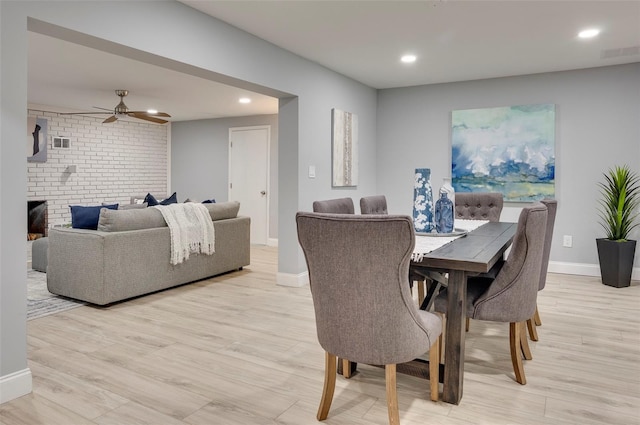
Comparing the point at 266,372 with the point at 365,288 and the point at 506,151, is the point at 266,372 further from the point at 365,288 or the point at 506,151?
the point at 506,151

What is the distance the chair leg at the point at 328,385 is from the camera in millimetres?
1919

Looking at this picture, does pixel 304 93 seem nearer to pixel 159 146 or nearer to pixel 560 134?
pixel 560 134

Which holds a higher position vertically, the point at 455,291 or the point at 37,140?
the point at 37,140

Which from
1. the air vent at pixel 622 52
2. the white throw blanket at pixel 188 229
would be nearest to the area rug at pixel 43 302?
the white throw blanket at pixel 188 229

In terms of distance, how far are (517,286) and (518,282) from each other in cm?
2

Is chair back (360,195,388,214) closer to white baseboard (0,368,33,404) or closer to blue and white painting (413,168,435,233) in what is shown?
blue and white painting (413,168,435,233)

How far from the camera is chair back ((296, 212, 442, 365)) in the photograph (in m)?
1.59

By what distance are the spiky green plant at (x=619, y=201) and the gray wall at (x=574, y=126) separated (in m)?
0.08

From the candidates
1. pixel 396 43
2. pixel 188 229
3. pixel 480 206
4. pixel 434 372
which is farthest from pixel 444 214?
pixel 188 229

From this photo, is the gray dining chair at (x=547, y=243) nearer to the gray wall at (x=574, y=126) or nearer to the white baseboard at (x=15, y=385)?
the gray wall at (x=574, y=126)

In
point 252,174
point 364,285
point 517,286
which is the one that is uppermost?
point 252,174

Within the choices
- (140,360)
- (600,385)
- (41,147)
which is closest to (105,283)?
(140,360)

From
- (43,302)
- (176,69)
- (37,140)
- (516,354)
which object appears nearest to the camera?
(516,354)

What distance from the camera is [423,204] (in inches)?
111
